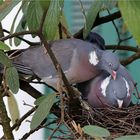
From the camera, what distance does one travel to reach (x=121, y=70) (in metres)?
0.92

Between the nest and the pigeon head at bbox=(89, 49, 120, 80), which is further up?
the pigeon head at bbox=(89, 49, 120, 80)

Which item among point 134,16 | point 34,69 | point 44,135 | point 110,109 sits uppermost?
point 134,16

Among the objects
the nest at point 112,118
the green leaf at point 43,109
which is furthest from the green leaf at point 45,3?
the nest at point 112,118

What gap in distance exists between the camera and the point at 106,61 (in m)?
0.86

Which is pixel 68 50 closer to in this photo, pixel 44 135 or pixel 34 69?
pixel 34 69

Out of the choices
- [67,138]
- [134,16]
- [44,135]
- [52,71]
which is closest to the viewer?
[134,16]

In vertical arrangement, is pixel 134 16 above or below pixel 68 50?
above

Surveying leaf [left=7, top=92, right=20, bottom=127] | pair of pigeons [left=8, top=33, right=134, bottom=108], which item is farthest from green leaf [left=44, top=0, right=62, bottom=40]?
leaf [left=7, top=92, right=20, bottom=127]

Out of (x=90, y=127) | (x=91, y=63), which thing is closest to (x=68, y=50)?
(x=91, y=63)

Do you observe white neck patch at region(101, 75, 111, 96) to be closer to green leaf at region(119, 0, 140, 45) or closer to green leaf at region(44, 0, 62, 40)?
green leaf at region(44, 0, 62, 40)

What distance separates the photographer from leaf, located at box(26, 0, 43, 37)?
61 cm

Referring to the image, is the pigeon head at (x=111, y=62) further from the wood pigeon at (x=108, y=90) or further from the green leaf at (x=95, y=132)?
the green leaf at (x=95, y=132)

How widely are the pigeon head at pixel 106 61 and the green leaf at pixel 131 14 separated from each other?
381 mm

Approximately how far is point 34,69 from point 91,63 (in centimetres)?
11
